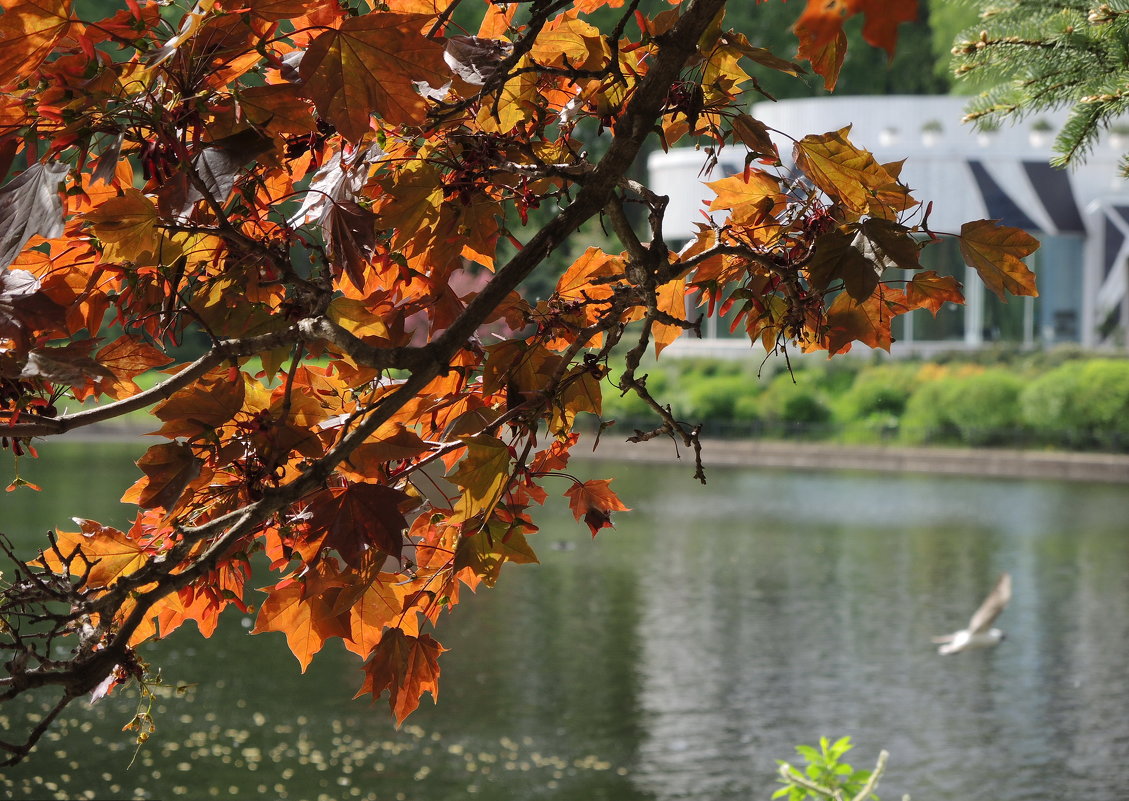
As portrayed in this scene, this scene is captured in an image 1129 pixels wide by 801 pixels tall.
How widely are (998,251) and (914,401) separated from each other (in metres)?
18.6

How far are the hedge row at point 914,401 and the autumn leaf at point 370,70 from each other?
15571 mm

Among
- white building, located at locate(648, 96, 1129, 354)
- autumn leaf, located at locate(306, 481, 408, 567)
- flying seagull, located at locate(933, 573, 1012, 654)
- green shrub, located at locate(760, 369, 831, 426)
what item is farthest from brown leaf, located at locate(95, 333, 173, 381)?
white building, located at locate(648, 96, 1129, 354)

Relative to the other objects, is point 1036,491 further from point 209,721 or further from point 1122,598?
point 209,721

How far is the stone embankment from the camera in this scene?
16312mm

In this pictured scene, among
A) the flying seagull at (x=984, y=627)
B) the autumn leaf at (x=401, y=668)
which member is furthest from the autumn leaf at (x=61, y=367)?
the flying seagull at (x=984, y=627)

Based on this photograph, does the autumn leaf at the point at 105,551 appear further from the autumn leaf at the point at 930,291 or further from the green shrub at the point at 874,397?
the green shrub at the point at 874,397

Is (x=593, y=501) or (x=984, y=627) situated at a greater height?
(x=593, y=501)

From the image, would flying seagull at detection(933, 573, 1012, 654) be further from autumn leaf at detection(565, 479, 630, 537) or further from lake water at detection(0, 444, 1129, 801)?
autumn leaf at detection(565, 479, 630, 537)

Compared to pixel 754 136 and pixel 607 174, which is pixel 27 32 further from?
pixel 754 136

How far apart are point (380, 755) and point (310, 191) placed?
5.86 metres

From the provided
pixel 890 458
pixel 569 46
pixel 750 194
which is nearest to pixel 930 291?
pixel 750 194

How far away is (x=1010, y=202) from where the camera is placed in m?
24.2

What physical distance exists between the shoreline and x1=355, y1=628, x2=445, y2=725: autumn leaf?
579 inches

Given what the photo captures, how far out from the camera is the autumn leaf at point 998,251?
4.10 feet
